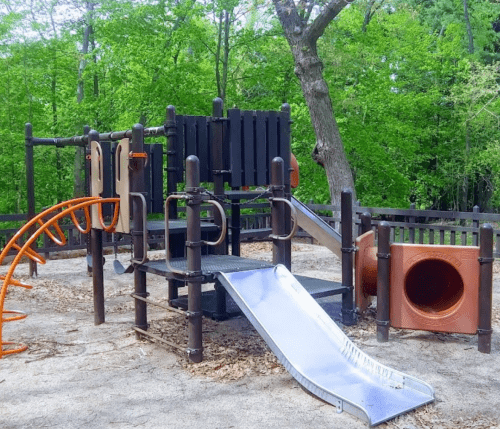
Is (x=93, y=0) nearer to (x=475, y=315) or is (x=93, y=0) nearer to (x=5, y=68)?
(x=5, y=68)

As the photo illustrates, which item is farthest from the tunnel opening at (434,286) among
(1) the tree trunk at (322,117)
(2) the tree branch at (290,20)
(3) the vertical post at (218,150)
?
A: (2) the tree branch at (290,20)

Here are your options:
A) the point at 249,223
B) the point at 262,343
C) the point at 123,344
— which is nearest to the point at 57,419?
the point at 123,344

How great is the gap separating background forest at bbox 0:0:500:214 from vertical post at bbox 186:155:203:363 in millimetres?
→ 11195

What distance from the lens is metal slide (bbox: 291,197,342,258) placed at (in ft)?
25.9

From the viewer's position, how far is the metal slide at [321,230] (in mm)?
7898

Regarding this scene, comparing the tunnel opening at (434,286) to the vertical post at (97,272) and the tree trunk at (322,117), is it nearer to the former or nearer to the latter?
the vertical post at (97,272)

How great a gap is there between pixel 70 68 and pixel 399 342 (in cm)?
1797

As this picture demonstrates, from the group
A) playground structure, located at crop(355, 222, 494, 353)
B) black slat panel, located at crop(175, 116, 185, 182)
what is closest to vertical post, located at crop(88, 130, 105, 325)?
black slat panel, located at crop(175, 116, 185, 182)

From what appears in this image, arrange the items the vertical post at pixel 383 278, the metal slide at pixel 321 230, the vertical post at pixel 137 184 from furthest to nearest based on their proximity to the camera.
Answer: the metal slide at pixel 321 230
the vertical post at pixel 137 184
the vertical post at pixel 383 278

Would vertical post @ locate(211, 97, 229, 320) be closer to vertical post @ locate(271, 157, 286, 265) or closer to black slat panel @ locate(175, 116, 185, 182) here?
black slat panel @ locate(175, 116, 185, 182)

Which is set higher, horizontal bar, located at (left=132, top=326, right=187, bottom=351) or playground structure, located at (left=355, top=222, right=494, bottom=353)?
playground structure, located at (left=355, top=222, right=494, bottom=353)

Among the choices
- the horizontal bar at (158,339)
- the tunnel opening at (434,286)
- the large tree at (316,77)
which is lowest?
the horizontal bar at (158,339)

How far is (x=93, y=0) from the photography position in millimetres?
20469

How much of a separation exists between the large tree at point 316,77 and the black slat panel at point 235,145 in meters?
7.34
